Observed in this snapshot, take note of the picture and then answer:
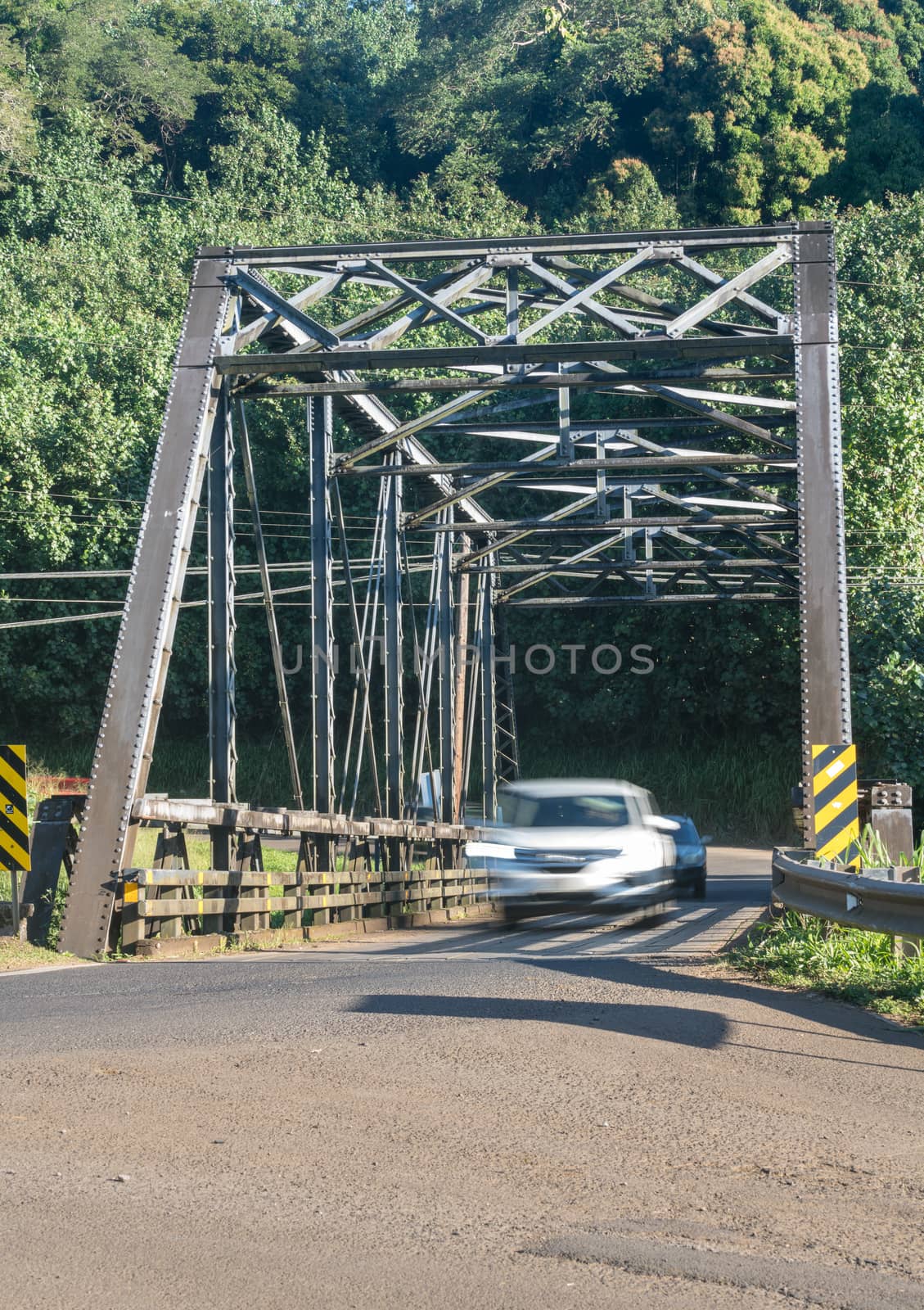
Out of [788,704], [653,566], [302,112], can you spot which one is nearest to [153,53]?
[302,112]

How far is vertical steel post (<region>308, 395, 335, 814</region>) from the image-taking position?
15.5 metres

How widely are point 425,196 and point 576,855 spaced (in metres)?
47.4

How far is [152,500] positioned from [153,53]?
57.0 m

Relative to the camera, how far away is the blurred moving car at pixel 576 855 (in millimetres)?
15789

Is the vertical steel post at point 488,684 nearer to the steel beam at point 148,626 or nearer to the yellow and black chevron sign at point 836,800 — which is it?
the steel beam at point 148,626

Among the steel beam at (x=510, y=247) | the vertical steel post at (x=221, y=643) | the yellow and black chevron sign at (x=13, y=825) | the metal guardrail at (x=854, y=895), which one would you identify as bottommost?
the metal guardrail at (x=854, y=895)

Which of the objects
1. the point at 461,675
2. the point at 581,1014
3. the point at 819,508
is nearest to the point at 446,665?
the point at 461,675

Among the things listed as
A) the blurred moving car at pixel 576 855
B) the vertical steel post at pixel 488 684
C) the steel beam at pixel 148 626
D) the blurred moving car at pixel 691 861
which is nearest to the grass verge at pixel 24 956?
the steel beam at pixel 148 626

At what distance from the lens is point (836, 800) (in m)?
11.7

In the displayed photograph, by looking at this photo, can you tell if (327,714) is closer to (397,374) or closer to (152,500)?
(152,500)

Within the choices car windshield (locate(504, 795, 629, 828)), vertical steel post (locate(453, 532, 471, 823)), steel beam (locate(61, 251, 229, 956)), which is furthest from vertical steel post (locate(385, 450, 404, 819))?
vertical steel post (locate(453, 532, 471, 823))

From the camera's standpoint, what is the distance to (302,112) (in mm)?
65312

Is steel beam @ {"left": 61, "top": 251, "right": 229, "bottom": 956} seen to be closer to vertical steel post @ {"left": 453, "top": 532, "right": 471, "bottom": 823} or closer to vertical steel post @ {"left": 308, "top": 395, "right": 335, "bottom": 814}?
vertical steel post @ {"left": 308, "top": 395, "right": 335, "bottom": 814}

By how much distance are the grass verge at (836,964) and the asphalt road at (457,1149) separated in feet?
1.28
